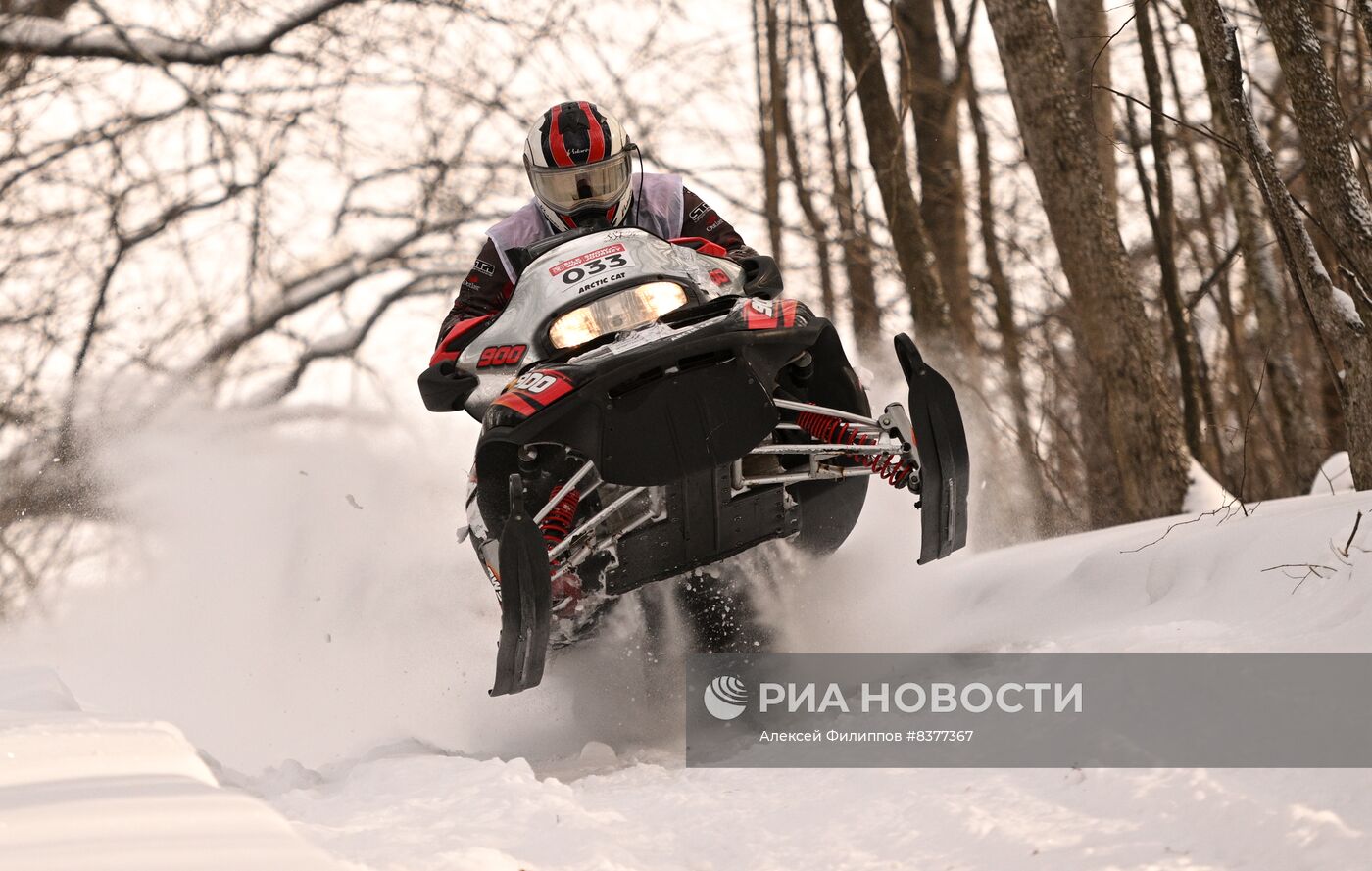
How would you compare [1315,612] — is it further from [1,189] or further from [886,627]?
[1,189]

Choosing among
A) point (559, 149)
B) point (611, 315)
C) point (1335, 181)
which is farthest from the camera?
point (559, 149)

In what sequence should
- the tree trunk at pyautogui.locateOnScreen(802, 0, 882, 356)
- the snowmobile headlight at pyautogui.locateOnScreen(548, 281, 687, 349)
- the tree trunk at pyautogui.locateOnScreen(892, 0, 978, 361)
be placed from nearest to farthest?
the snowmobile headlight at pyautogui.locateOnScreen(548, 281, 687, 349)
the tree trunk at pyautogui.locateOnScreen(892, 0, 978, 361)
the tree trunk at pyautogui.locateOnScreen(802, 0, 882, 356)

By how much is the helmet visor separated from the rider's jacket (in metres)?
0.16

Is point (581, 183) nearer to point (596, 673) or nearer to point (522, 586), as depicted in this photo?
point (522, 586)

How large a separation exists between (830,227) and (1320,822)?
672 inches

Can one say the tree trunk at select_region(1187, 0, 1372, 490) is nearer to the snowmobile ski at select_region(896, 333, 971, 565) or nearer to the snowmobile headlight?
the snowmobile ski at select_region(896, 333, 971, 565)

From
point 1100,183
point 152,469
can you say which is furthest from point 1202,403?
point 152,469

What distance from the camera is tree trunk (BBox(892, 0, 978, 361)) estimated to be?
14.6 m

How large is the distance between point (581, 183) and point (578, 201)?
0.26 ft

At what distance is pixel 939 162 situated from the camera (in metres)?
14.9

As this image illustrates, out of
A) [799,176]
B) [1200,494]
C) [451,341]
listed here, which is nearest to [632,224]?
[451,341]

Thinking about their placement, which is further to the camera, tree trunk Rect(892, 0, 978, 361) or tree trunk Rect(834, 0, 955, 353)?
tree trunk Rect(892, 0, 978, 361)

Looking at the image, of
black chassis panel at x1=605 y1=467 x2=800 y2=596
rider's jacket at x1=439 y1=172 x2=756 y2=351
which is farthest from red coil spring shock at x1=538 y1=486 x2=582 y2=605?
rider's jacket at x1=439 y1=172 x2=756 y2=351

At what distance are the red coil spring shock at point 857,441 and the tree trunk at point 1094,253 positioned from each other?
359 cm
